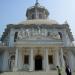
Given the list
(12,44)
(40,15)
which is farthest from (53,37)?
(40,15)

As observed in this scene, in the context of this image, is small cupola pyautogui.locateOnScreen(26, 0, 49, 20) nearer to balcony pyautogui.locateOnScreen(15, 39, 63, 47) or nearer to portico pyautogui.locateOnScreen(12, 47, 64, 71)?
portico pyautogui.locateOnScreen(12, 47, 64, 71)

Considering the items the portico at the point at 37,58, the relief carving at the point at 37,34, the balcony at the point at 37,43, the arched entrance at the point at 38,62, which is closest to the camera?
the balcony at the point at 37,43

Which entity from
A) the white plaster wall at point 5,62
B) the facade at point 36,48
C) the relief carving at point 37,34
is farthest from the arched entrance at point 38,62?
the white plaster wall at point 5,62

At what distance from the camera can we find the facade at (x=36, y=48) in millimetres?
31109

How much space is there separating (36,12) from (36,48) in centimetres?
1733

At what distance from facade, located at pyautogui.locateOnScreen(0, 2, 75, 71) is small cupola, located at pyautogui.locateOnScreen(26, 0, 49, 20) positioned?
9939 mm

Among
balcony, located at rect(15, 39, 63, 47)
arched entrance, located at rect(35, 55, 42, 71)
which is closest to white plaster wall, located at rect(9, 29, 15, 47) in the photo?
balcony, located at rect(15, 39, 63, 47)

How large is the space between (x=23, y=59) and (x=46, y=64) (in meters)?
4.62

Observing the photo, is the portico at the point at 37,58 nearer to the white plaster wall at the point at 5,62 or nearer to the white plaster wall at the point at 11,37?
the white plaster wall at the point at 5,62

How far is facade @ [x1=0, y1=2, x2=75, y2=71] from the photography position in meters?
31.1

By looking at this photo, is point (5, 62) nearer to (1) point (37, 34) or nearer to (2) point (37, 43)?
(2) point (37, 43)

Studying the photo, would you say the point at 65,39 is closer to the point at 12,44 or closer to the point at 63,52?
the point at 63,52

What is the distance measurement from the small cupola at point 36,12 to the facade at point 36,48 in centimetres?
994

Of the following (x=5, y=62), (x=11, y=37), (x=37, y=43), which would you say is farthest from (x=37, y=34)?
(x=5, y=62)
